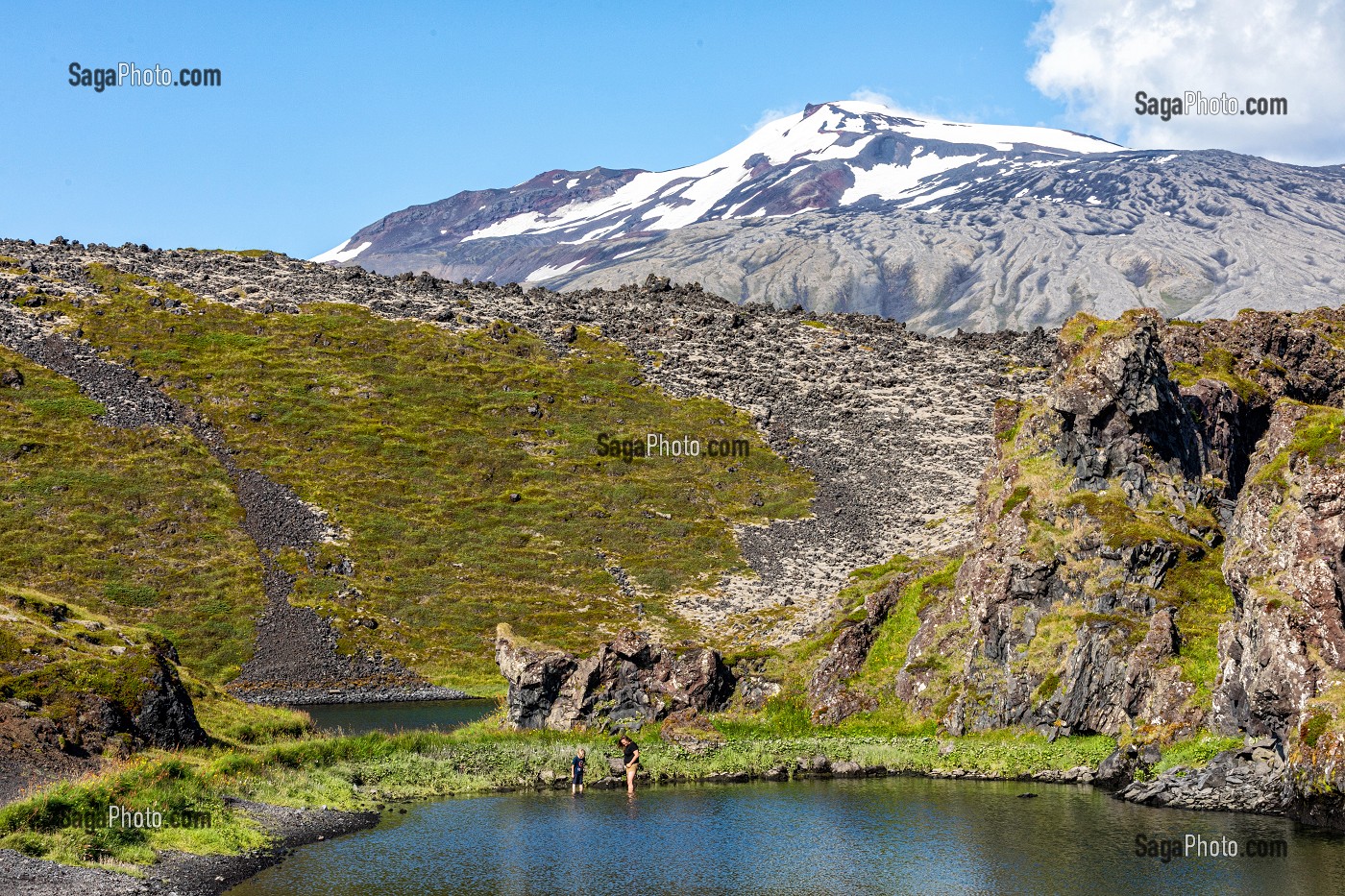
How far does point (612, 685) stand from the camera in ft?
252

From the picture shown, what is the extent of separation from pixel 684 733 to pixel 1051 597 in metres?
25.7

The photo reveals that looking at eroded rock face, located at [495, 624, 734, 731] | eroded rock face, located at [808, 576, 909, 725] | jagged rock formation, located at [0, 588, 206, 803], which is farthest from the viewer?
eroded rock face, located at [495, 624, 734, 731]

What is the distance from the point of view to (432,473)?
159 meters

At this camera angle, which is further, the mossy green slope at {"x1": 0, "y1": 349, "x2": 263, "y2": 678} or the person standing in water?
the mossy green slope at {"x1": 0, "y1": 349, "x2": 263, "y2": 678}

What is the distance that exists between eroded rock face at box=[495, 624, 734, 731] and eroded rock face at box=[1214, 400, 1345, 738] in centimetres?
3432

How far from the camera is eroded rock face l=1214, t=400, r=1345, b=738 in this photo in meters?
52.8

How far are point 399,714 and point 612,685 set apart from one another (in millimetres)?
32673

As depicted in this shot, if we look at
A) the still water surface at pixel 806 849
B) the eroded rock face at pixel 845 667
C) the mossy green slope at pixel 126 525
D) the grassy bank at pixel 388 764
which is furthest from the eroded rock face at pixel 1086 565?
the mossy green slope at pixel 126 525

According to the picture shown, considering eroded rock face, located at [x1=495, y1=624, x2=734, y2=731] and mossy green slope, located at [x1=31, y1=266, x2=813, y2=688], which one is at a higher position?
mossy green slope, located at [x1=31, y1=266, x2=813, y2=688]

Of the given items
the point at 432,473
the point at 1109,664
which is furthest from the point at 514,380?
the point at 1109,664

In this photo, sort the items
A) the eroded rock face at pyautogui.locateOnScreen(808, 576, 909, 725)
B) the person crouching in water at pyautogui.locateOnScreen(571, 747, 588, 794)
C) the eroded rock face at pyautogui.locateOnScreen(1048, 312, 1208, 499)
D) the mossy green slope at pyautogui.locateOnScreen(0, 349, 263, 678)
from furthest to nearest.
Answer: the mossy green slope at pyautogui.locateOnScreen(0, 349, 263, 678) < the eroded rock face at pyautogui.locateOnScreen(808, 576, 909, 725) < the eroded rock face at pyautogui.locateOnScreen(1048, 312, 1208, 499) < the person crouching in water at pyautogui.locateOnScreen(571, 747, 588, 794)

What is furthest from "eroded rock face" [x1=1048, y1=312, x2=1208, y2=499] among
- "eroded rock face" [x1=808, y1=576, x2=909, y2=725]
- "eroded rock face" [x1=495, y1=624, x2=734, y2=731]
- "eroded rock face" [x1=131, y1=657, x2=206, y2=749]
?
"eroded rock face" [x1=131, y1=657, x2=206, y2=749]

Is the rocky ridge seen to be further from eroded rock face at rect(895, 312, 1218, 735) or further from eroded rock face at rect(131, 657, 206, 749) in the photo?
eroded rock face at rect(895, 312, 1218, 735)

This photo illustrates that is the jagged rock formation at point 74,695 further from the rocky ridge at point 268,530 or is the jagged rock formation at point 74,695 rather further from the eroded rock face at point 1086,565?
the eroded rock face at point 1086,565
